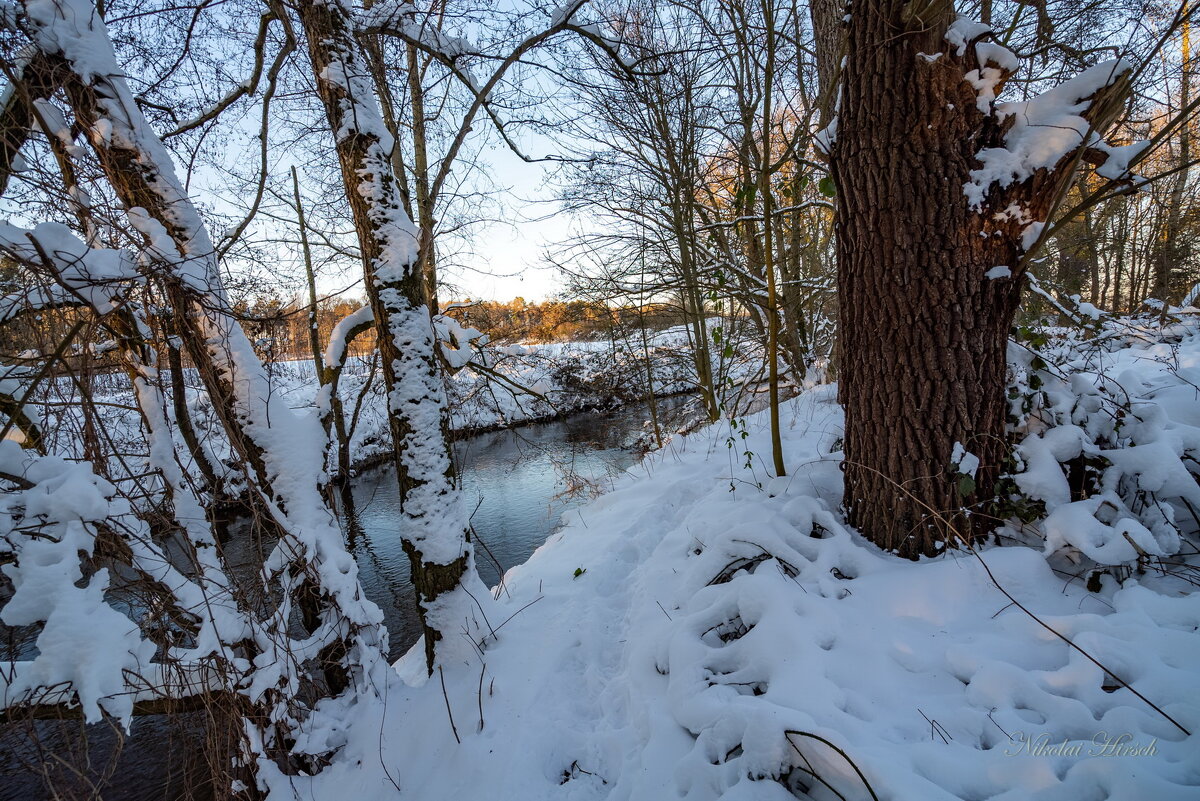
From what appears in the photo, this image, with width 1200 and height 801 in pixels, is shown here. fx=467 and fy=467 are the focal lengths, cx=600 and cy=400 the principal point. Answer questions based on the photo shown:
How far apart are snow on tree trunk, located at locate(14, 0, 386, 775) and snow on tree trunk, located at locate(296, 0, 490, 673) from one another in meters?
0.39

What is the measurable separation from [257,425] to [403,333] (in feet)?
2.89

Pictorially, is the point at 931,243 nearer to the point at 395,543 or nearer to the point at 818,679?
the point at 818,679

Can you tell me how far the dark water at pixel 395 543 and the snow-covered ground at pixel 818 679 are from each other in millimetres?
783

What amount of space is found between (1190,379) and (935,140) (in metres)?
2.02

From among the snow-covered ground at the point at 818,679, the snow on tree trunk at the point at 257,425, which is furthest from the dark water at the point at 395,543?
the snow-covered ground at the point at 818,679

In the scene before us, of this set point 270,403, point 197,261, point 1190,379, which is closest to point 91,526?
point 270,403

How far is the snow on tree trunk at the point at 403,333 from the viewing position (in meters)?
2.46

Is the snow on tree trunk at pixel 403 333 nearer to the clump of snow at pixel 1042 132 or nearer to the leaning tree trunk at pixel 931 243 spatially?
the leaning tree trunk at pixel 931 243

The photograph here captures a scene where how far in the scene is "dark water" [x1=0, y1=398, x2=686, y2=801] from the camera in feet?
6.66

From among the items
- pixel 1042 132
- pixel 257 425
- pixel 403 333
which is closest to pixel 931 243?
pixel 1042 132

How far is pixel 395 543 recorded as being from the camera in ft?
20.6

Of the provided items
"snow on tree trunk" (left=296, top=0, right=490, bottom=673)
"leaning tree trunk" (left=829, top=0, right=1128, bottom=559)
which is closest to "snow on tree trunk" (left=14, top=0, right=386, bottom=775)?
"snow on tree trunk" (left=296, top=0, right=490, bottom=673)

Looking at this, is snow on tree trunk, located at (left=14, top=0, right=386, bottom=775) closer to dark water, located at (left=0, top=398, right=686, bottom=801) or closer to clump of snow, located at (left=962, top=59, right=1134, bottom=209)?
dark water, located at (left=0, top=398, right=686, bottom=801)

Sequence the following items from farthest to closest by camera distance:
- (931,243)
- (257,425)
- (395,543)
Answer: (395,543)
(257,425)
(931,243)
